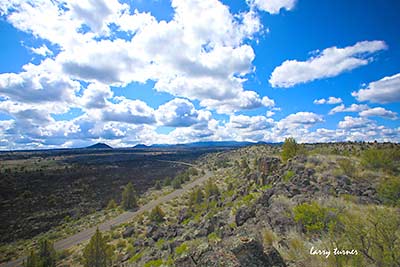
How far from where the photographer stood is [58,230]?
131ft

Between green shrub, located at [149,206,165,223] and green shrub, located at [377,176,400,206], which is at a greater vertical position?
green shrub, located at [377,176,400,206]

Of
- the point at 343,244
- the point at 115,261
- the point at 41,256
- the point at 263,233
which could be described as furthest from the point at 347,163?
the point at 41,256

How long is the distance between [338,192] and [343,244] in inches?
363

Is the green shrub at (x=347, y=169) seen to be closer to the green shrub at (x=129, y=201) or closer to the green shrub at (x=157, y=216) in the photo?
the green shrub at (x=157, y=216)

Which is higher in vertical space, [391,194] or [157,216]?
[391,194]

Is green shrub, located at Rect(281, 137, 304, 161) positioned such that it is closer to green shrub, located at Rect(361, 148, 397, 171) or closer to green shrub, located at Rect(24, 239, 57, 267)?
green shrub, located at Rect(361, 148, 397, 171)

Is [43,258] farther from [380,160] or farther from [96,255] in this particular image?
[380,160]

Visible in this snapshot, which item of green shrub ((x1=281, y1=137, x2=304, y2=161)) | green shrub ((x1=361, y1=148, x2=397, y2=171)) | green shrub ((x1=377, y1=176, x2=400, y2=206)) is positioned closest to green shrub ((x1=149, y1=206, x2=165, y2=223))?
green shrub ((x1=281, y1=137, x2=304, y2=161))

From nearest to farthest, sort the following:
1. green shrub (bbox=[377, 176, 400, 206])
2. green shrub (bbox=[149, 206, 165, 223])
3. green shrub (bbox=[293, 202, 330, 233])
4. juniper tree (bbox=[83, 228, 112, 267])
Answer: green shrub (bbox=[293, 202, 330, 233]), green shrub (bbox=[377, 176, 400, 206]), juniper tree (bbox=[83, 228, 112, 267]), green shrub (bbox=[149, 206, 165, 223])

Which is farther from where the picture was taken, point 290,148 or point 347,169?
point 290,148

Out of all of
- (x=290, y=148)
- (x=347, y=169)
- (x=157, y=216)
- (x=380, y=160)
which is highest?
(x=290, y=148)

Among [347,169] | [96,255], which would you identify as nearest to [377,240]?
[347,169]

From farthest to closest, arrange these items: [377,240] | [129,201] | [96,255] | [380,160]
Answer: [129,201] → [96,255] → [380,160] → [377,240]

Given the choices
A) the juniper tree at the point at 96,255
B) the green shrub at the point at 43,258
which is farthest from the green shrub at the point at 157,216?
the green shrub at the point at 43,258
